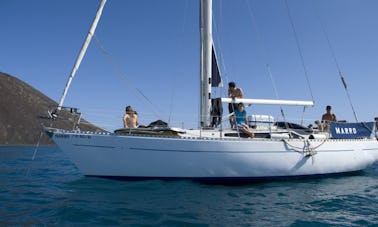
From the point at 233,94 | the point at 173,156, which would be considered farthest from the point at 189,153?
the point at 233,94

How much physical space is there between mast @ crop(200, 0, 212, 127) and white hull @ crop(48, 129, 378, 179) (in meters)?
2.62

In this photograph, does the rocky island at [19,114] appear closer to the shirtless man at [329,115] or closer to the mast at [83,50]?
the mast at [83,50]

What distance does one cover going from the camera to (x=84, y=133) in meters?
8.27

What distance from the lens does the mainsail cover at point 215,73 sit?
11.1m

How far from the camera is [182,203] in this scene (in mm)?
6289

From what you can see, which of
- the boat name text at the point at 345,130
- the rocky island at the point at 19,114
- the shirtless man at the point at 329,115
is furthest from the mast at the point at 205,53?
the rocky island at the point at 19,114

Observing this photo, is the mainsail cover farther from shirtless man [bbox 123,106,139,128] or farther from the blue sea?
the blue sea

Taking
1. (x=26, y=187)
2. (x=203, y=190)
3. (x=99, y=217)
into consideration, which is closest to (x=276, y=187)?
(x=203, y=190)

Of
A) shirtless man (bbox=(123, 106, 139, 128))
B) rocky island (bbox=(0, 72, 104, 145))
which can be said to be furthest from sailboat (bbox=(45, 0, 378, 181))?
rocky island (bbox=(0, 72, 104, 145))

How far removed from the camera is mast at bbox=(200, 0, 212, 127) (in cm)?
1063

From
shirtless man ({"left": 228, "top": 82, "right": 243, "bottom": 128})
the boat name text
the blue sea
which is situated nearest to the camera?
the blue sea

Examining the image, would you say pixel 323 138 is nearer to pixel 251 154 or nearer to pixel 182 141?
pixel 251 154

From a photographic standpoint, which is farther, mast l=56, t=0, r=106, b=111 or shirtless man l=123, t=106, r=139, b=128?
shirtless man l=123, t=106, r=139, b=128

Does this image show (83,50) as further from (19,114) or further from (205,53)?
(19,114)
